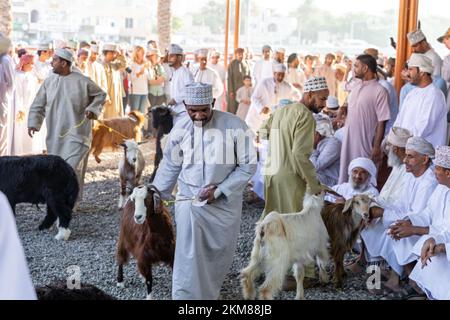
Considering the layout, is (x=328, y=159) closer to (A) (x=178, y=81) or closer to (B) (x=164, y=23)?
(A) (x=178, y=81)

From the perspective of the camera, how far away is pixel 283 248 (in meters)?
5.26

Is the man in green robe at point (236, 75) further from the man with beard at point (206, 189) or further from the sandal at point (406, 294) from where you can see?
the man with beard at point (206, 189)

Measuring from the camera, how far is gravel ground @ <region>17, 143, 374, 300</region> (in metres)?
5.91

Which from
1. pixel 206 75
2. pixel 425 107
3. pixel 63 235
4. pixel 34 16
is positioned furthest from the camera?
pixel 34 16

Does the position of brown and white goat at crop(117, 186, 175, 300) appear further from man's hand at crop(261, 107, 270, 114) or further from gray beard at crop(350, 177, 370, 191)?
man's hand at crop(261, 107, 270, 114)

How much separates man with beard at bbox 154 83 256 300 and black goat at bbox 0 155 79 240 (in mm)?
2537

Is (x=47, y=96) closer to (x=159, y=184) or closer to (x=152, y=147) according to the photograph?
(x=159, y=184)

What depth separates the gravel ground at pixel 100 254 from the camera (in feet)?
19.4

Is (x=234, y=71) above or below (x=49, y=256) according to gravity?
above

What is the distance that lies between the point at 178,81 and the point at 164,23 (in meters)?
13.9

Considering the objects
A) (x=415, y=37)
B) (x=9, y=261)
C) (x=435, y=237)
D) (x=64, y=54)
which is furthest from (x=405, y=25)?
(x=9, y=261)
